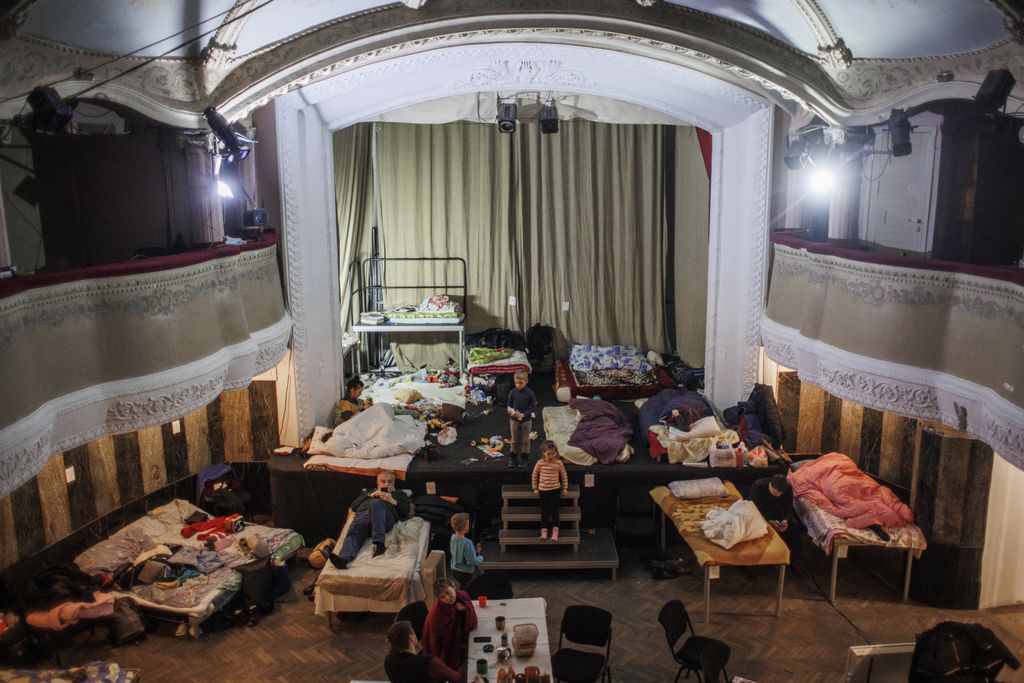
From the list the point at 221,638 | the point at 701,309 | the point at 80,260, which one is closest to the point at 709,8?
the point at 701,309

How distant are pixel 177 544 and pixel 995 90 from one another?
9.78m

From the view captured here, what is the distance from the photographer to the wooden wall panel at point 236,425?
12117mm

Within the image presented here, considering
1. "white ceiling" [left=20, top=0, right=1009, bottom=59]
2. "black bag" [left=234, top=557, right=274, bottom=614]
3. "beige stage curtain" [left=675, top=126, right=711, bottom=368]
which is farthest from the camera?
"beige stage curtain" [left=675, top=126, right=711, bottom=368]

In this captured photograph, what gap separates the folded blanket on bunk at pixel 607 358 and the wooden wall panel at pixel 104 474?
25.1 ft

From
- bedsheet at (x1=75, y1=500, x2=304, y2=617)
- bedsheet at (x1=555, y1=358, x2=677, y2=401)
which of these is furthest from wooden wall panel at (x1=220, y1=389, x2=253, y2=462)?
bedsheet at (x1=555, y1=358, x2=677, y2=401)

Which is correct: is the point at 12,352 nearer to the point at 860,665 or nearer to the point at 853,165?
the point at 860,665

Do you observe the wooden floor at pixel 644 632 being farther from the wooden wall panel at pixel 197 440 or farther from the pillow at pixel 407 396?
the pillow at pixel 407 396

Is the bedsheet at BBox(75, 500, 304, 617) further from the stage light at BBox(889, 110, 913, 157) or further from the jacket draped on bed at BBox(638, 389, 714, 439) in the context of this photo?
the stage light at BBox(889, 110, 913, 157)

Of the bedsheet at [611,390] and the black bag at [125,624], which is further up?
the bedsheet at [611,390]

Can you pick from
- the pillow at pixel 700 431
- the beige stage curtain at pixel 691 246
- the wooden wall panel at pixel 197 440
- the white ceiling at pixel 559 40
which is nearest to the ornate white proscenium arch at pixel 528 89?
the white ceiling at pixel 559 40

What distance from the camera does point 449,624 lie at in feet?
24.7

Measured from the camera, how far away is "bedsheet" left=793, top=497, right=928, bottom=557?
9758mm

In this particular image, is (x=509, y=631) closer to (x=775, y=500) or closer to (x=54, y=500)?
(x=775, y=500)

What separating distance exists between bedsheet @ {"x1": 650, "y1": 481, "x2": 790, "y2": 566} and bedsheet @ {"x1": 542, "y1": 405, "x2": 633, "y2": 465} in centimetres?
114
